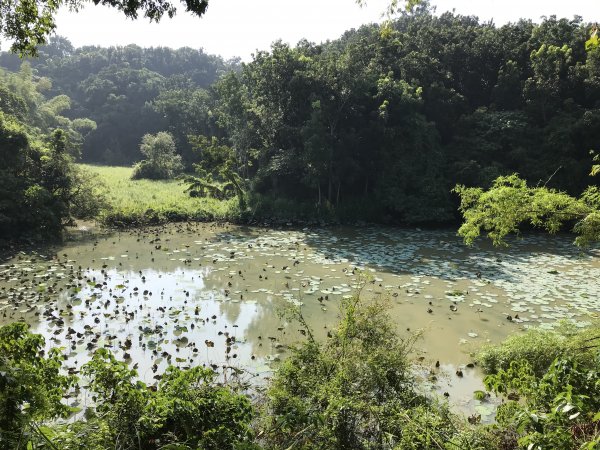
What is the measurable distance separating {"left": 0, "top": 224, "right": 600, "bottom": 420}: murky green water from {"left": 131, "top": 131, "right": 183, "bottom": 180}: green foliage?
15285 mm

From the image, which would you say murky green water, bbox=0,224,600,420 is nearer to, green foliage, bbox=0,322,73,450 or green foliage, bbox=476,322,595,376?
green foliage, bbox=476,322,595,376

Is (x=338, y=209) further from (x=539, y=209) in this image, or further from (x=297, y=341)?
(x=297, y=341)

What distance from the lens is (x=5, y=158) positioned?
13.9 meters

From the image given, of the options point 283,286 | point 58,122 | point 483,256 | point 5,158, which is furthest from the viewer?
point 58,122

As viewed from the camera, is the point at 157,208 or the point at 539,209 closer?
the point at 539,209

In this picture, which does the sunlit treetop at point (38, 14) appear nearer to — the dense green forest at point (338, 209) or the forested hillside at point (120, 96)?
the dense green forest at point (338, 209)

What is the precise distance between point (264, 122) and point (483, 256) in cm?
1138

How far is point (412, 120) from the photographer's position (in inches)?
707

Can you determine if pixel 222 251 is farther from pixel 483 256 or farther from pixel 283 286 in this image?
pixel 483 256

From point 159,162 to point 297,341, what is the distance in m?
28.0

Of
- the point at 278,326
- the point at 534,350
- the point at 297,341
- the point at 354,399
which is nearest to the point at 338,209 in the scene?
the point at 278,326

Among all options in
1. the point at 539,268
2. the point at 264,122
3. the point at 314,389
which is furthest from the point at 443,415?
the point at 264,122

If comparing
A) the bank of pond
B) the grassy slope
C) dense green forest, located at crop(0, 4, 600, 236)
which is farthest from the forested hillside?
the bank of pond

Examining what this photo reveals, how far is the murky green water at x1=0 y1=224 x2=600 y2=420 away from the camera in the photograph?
22.8ft
